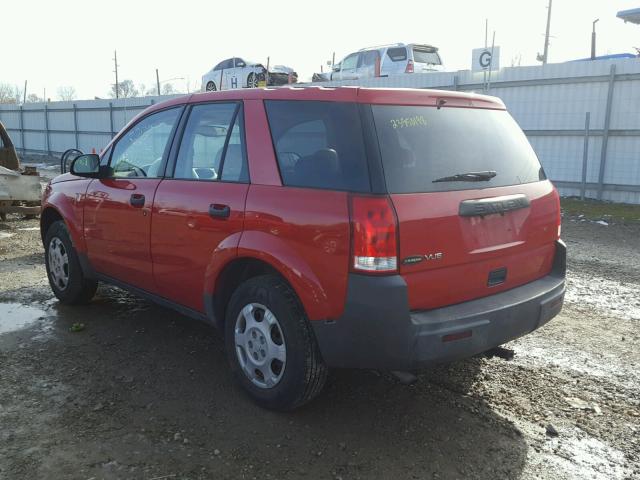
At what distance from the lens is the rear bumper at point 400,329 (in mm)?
2650

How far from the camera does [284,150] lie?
10.5 ft

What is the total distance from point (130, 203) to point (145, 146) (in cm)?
49

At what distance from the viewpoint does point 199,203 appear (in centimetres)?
353

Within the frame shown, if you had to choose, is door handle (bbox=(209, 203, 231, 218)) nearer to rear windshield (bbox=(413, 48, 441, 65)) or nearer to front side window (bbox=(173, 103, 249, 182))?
front side window (bbox=(173, 103, 249, 182))

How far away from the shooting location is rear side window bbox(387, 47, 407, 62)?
20.0m

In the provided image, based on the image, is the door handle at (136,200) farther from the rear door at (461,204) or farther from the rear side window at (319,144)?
the rear door at (461,204)

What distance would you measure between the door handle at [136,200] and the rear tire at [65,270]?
118 centimetres

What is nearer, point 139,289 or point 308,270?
point 308,270

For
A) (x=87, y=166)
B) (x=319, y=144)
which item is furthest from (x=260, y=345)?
(x=87, y=166)

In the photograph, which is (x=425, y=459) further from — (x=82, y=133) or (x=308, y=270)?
(x=82, y=133)

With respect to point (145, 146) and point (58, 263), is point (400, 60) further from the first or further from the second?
point (145, 146)

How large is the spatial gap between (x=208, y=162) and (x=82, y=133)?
23923 mm

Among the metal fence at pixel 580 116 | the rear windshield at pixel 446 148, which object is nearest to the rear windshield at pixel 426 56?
the metal fence at pixel 580 116

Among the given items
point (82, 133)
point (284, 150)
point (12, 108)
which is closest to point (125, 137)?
point (284, 150)
